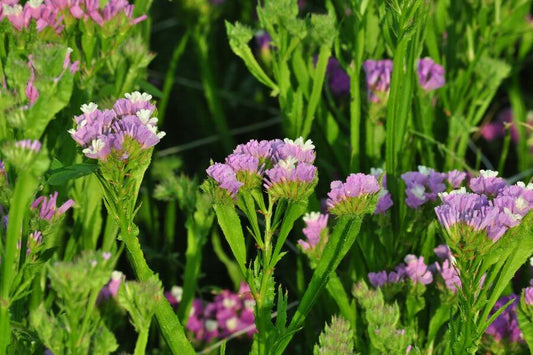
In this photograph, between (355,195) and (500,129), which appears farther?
(500,129)

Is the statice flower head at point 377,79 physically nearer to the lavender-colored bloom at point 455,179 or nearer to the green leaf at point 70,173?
the lavender-colored bloom at point 455,179

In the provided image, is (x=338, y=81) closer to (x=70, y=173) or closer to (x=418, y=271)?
(x=418, y=271)

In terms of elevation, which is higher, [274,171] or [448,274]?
[274,171]

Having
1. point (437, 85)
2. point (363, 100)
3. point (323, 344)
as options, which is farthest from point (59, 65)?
point (437, 85)

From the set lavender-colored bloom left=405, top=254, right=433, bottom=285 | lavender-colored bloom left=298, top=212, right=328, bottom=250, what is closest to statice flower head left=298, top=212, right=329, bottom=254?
lavender-colored bloom left=298, top=212, right=328, bottom=250

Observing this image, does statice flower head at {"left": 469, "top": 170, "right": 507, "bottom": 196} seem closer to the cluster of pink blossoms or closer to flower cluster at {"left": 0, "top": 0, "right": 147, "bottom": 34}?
the cluster of pink blossoms

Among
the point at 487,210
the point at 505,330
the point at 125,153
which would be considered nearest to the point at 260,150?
the point at 125,153

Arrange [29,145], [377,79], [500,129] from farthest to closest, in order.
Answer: [500,129] → [377,79] → [29,145]
